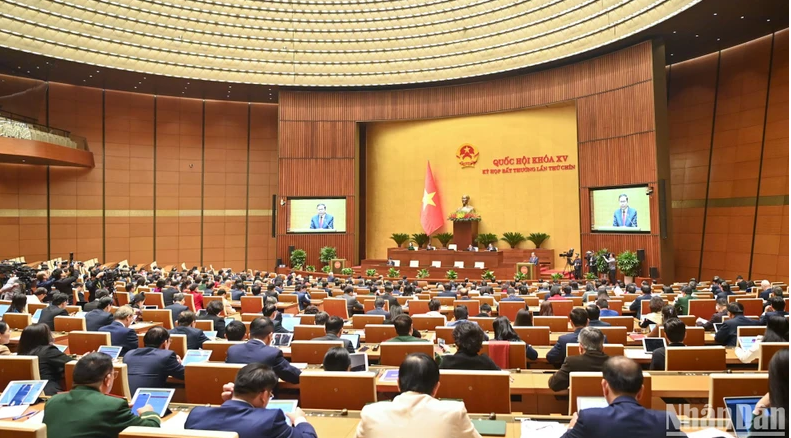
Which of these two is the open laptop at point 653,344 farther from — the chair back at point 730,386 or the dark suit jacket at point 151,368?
the dark suit jacket at point 151,368

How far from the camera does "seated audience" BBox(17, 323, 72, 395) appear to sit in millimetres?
3865

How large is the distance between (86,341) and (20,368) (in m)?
1.38

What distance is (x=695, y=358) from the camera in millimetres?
3967

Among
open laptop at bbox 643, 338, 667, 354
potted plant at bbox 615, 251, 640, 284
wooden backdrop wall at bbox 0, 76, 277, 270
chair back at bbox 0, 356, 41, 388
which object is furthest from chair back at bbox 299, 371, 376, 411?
wooden backdrop wall at bbox 0, 76, 277, 270

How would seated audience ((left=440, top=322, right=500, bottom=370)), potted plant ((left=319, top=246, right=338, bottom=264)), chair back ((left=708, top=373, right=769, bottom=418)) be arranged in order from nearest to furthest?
chair back ((left=708, top=373, right=769, bottom=418))
seated audience ((left=440, top=322, right=500, bottom=370))
potted plant ((left=319, top=246, right=338, bottom=264))

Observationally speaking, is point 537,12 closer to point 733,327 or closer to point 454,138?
point 454,138

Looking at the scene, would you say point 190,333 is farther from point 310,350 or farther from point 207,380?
point 207,380

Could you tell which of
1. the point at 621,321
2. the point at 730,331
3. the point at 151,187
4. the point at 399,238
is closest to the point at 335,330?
the point at 621,321

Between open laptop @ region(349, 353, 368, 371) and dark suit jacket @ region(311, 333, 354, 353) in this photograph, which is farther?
dark suit jacket @ region(311, 333, 354, 353)

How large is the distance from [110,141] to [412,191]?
38.3 feet

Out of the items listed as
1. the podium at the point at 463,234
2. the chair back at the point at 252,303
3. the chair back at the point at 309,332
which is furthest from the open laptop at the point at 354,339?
the podium at the point at 463,234

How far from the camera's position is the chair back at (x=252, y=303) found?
27.3 feet

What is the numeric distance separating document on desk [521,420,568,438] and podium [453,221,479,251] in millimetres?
16145

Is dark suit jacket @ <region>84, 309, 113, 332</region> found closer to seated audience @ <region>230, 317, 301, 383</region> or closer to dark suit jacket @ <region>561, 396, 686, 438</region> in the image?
seated audience @ <region>230, 317, 301, 383</region>
